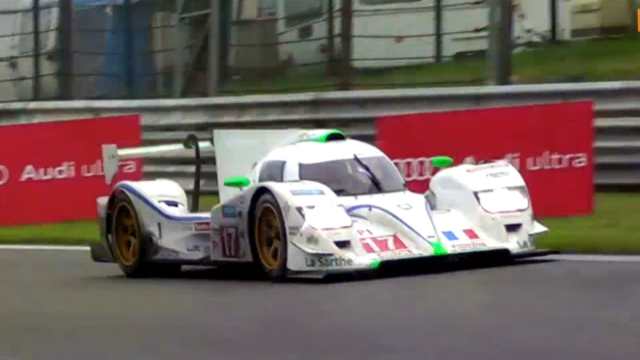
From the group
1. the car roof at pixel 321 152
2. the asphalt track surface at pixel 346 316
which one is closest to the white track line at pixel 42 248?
the asphalt track surface at pixel 346 316

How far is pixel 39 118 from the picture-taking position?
2341cm

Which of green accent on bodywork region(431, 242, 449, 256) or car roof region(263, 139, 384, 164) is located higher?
car roof region(263, 139, 384, 164)

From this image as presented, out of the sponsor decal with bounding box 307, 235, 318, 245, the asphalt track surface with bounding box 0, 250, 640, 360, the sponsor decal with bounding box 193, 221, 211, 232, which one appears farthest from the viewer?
A: the sponsor decal with bounding box 193, 221, 211, 232

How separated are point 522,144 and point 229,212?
4.67 metres

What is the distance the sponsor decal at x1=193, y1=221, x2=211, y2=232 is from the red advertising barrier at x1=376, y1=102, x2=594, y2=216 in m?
3.68

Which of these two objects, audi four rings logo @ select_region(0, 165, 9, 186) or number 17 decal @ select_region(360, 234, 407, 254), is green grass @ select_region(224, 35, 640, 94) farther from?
number 17 decal @ select_region(360, 234, 407, 254)

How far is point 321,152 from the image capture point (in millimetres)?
12336

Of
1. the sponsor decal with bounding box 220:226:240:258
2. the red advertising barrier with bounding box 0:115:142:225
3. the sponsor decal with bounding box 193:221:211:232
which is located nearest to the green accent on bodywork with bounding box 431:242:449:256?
the sponsor decal with bounding box 220:226:240:258

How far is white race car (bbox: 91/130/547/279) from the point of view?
11.5 m

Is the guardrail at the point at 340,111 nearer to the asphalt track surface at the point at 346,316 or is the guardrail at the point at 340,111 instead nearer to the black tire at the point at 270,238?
the asphalt track surface at the point at 346,316

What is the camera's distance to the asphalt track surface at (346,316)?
8.47 metres

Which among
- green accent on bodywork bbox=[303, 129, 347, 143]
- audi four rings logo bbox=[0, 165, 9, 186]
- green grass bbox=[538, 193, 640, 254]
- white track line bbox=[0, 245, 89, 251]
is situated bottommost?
white track line bbox=[0, 245, 89, 251]

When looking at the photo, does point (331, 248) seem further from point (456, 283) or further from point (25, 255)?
point (25, 255)

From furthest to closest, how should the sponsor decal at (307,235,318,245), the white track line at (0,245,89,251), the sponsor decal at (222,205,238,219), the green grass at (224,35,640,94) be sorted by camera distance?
the green grass at (224,35,640,94) < the white track line at (0,245,89,251) < the sponsor decal at (222,205,238,219) < the sponsor decal at (307,235,318,245)
